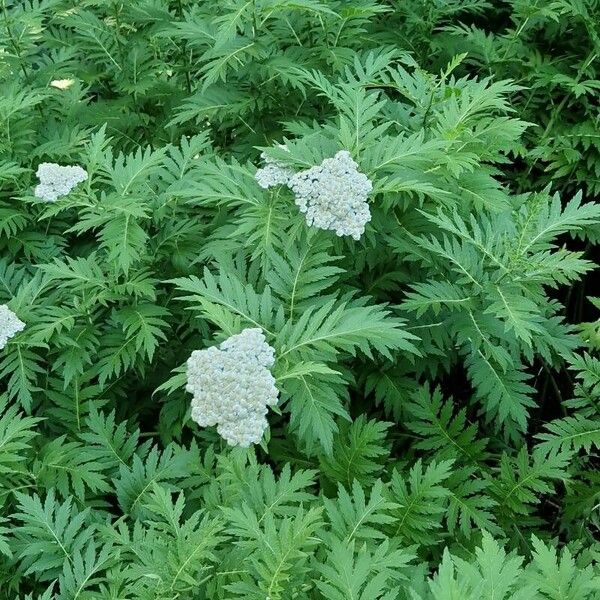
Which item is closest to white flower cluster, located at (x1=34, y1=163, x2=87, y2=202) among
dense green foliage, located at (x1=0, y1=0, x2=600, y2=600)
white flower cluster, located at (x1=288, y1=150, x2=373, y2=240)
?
dense green foliage, located at (x1=0, y1=0, x2=600, y2=600)

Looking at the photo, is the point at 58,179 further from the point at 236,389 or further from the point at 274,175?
the point at 236,389

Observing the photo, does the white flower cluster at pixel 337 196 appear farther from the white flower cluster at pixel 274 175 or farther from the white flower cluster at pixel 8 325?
the white flower cluster at pixel 8 325

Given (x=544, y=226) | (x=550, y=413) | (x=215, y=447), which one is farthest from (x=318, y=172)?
(x=550, y=413)

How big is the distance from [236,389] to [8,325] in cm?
101

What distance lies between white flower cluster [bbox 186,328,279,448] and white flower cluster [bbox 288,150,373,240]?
0.50m

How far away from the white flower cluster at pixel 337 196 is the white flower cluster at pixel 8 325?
1125mm

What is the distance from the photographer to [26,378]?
9.11ft

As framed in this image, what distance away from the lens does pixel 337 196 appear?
97.3 inches

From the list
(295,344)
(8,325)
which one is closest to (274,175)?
(295,344)

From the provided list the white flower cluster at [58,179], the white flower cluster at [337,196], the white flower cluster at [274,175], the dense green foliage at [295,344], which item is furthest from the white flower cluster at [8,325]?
the white flower cluster at [337,196]

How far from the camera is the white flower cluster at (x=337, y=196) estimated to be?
248 centimetres

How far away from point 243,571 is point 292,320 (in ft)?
2.76

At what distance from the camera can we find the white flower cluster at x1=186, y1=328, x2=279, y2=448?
7.31ft

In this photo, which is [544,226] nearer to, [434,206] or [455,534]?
[434,206]
